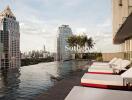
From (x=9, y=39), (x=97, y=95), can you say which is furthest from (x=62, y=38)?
(x=97, y=95)

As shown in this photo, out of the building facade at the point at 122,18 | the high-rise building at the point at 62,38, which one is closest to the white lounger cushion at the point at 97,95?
the building facade at the point at 122,18

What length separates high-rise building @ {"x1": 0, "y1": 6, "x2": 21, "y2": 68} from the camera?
384 ft

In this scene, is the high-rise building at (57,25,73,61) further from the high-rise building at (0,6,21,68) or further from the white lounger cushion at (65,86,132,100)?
the white lounger cushion at (65,86,132,100)

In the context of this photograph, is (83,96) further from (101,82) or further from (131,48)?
(131,48)

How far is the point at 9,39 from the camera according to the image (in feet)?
409

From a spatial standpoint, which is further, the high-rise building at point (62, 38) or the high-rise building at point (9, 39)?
the high-rise building at point (9, 39)

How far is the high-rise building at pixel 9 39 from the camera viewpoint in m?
117

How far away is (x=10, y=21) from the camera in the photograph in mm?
135250

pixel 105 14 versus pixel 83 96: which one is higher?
pixel 105 14

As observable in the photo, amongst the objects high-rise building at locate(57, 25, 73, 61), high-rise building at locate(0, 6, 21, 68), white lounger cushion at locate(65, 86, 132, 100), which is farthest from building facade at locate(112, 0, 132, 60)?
high-rise building at locate(0, 6, 21, 68)

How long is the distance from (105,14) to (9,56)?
107 m

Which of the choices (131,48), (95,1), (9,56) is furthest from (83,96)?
(9,56)

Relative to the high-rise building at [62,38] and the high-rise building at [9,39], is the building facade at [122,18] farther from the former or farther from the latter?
the high-rise building at [9,39]

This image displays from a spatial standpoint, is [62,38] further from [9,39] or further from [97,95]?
[97,95]
